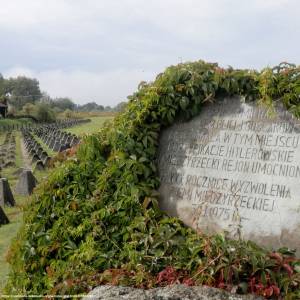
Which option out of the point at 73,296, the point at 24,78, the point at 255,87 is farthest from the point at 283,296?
the point at 24,78

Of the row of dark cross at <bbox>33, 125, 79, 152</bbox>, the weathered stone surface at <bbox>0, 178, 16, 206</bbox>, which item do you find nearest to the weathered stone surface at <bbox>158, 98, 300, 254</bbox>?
the weathered stone surface at <bbox>0, 178, 16, 206</bbox>

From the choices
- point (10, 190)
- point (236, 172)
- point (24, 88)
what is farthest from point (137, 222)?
point (24, 88)

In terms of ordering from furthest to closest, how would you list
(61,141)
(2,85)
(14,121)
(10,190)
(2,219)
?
(2,85)
(14,121)
(61,141)
(10,190)
(2,219)

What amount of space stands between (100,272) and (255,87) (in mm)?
2321

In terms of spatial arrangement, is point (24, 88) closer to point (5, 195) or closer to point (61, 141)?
point (61, 141)

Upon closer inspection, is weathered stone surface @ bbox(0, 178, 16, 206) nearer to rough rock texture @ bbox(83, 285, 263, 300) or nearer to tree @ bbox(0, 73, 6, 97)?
rough rock texture @ bbox(83, 285, 263, 300)

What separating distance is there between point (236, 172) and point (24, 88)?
11979 cm

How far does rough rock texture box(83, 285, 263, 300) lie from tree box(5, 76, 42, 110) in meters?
113

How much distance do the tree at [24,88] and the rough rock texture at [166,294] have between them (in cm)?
11284

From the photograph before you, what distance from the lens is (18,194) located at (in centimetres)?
1460

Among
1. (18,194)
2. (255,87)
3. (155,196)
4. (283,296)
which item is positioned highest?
(255,87)

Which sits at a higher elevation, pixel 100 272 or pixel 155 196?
pixel 155 196

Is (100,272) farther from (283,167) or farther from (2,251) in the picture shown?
(2,251)

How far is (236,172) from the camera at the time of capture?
16.6 ft
